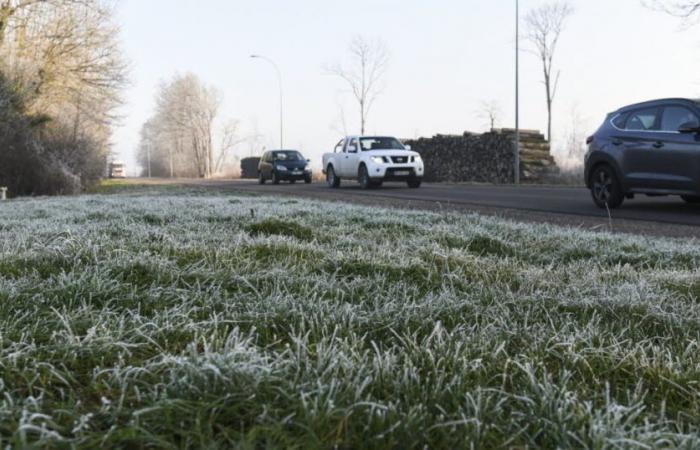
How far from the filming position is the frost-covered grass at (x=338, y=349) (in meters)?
1.47

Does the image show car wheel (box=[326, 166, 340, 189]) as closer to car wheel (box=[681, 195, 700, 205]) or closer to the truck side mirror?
car wheel (box=[681, 195, 700, 205])

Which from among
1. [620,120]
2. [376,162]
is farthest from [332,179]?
[620,120]

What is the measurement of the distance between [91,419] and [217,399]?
29 centimetres

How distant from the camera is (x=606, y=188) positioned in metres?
10.9

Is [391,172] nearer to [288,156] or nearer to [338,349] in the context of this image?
[288,156]

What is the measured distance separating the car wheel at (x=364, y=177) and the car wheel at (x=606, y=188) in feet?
33.2

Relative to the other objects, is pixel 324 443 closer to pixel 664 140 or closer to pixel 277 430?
pixel 277 430

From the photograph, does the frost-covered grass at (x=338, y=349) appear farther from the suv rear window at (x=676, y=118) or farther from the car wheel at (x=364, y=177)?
the car wheel at (x=364, y=177)

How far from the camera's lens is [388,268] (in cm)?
372

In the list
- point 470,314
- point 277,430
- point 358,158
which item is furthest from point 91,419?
point 358,158

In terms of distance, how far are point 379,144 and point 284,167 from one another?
31.1 feet

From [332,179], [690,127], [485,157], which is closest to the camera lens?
[690,127]

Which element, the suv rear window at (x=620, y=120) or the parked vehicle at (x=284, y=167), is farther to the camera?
the parked vehicle at (x=284, y=167)

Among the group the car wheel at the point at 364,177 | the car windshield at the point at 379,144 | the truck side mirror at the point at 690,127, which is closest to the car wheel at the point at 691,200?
the truck side mirror at the point at 690,127
